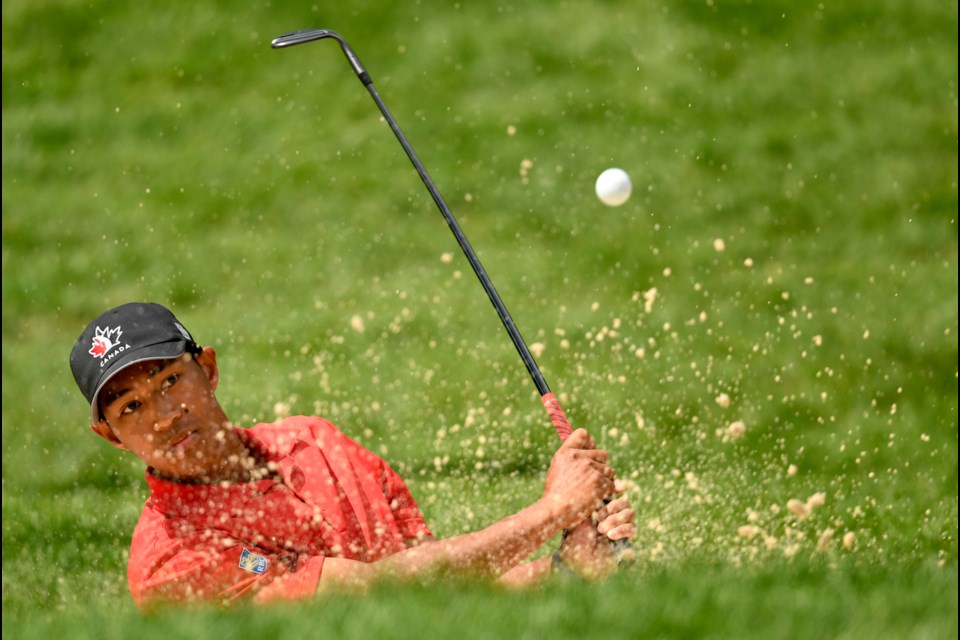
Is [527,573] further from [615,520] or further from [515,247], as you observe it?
[515,247]

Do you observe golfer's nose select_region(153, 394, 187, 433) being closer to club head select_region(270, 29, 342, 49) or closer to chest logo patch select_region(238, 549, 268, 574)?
chest logo patch select_region(238, 549, 268, 574)

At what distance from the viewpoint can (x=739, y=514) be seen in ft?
17.7

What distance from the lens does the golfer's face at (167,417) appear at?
3.59 m

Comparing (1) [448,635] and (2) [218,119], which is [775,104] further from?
(1) [448,635]

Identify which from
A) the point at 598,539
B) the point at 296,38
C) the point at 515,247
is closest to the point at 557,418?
the point at 598,539

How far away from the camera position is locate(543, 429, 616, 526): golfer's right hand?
333 cm

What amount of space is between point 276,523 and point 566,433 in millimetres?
760

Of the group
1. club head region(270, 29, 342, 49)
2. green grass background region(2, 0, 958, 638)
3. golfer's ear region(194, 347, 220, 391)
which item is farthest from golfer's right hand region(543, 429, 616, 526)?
club head region(270, 29, 342, 49)

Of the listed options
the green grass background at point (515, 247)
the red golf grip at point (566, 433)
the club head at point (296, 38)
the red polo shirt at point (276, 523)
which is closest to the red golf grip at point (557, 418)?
the red golf grip at point (566, 433)

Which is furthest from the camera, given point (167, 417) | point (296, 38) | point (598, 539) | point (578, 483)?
point (296, 38)

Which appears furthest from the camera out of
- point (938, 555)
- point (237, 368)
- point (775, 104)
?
point (775, 104)

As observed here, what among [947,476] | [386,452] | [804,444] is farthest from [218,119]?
[947,476]

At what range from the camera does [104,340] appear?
11.9ft

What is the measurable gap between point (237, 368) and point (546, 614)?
14.1ft
